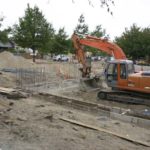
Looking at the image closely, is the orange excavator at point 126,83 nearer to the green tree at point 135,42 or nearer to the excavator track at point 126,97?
the excavator track at point 126,97

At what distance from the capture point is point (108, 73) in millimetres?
16375

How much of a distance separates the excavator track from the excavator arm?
106 inches

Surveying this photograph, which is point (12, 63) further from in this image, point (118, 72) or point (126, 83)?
point (126, 83)

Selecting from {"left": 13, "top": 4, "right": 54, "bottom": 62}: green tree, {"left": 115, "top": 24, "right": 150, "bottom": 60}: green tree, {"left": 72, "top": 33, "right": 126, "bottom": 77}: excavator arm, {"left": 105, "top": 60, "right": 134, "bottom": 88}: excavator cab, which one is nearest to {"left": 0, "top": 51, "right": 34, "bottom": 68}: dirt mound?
{"left": 13, "top": 4, "right": 54, "bottom": 62}: green tree

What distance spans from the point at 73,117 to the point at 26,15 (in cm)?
2938

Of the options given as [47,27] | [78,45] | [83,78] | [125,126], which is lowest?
[125,126]

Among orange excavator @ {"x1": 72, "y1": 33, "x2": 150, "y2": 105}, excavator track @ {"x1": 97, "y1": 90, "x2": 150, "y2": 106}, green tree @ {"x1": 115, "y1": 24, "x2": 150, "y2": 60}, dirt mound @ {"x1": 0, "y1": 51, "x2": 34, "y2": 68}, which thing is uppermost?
green tree @ {"x1": 115, "y1": 24, "x2": 150, "y2": 60}

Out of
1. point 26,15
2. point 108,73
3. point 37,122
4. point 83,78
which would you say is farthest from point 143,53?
point 37,122

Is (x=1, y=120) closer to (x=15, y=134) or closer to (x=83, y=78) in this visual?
(x=15, y=134)

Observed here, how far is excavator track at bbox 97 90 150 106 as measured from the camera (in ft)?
49.3

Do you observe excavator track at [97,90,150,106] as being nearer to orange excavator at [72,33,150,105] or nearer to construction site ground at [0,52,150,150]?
orange excavator at [72,33,150,105]

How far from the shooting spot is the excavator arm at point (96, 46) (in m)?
18.0

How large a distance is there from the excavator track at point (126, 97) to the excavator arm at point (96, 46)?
2.68m

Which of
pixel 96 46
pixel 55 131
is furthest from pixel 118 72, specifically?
pixel 55 131
